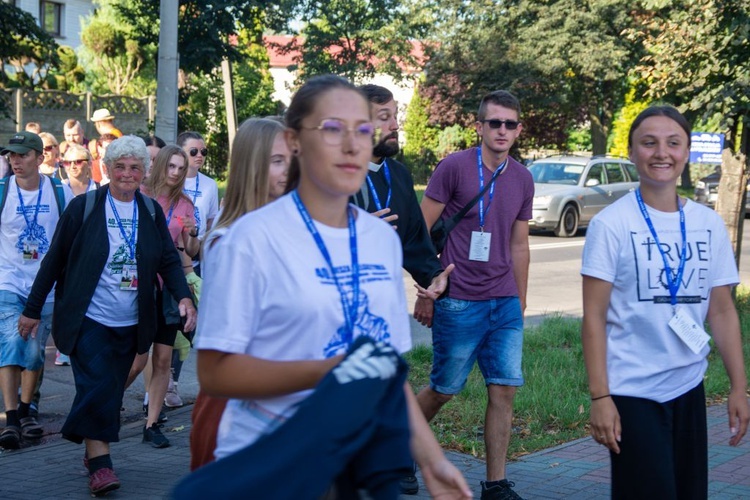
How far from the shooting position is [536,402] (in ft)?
25.3

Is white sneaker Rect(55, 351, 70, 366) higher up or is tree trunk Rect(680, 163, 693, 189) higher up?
tree trunk Rect(680, 163, 693, 189)

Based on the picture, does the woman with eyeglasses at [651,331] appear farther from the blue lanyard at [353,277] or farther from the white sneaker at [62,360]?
the white sneaker at [62,360]

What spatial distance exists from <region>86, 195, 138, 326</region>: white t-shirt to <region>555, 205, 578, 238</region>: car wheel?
1872 centimetres

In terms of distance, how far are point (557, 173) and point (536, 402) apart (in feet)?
60.3

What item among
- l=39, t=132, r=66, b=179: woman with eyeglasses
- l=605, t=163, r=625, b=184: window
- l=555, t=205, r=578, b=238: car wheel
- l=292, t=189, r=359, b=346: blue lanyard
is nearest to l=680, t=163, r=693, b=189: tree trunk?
l=605, t=163, r=625, b=184: window

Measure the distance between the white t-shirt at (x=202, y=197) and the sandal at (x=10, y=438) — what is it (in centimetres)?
197

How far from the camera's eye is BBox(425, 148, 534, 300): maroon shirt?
5805 millimetres

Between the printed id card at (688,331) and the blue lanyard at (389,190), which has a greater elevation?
the blue lanyard at (389,190)

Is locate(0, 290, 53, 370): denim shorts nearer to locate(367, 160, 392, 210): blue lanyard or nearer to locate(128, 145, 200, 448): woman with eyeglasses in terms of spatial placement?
locate(128, 145, 200, 448): woman with eyeglasses

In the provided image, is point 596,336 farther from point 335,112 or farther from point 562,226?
point 562,226

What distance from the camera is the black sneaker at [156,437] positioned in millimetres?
6766

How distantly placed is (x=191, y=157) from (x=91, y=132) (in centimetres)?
1960

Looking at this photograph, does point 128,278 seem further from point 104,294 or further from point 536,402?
point 536,402

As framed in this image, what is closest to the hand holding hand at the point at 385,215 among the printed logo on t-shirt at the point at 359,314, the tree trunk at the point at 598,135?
the printed logo on t-shirt at the point at 359,314
